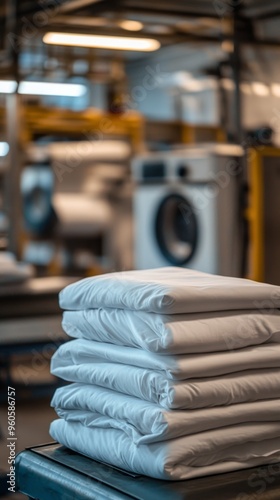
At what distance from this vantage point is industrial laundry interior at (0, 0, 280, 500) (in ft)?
3.96

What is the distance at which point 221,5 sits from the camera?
25.6ft

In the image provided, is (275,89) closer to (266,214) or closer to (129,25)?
(129,25)

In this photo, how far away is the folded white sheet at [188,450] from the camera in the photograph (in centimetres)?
117

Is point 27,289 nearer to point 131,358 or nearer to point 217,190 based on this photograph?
point 217,190


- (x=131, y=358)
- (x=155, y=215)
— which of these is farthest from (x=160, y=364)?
(x=155, y=215)

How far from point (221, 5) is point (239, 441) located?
711 centimetres

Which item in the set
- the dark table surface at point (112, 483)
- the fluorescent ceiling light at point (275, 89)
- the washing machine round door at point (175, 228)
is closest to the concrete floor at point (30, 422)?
the dark table surface at point (112, 483)

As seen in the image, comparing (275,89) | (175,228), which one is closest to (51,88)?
(275,89)

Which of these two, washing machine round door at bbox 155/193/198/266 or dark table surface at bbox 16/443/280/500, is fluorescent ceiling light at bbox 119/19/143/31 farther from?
dark table surface at bbox 16/443/280/500

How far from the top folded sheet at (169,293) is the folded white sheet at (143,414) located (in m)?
0.15

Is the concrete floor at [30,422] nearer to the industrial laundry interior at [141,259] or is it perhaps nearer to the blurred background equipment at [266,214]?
the industrial laundry interior at [141,259]

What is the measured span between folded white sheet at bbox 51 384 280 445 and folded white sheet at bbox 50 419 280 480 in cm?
1

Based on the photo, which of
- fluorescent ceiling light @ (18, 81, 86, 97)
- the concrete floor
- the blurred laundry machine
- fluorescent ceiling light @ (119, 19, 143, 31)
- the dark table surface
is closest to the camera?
the dark table surface

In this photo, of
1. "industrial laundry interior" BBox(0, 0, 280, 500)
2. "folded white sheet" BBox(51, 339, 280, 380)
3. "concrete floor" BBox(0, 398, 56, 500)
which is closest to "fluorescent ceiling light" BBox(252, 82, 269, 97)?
"industrial laundry interior" BBox(0, 0, 280, 500)
